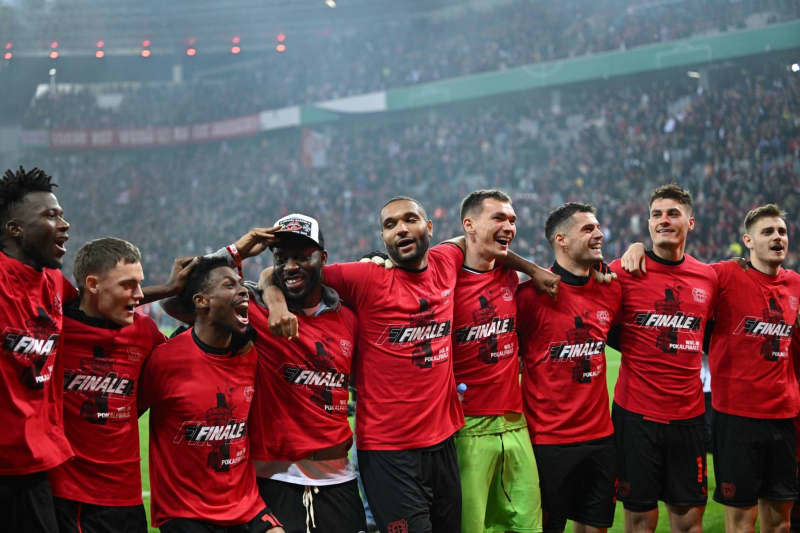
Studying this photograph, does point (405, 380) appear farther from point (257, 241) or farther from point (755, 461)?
point (755, 461)

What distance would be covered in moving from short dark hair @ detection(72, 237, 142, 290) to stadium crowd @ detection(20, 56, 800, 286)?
Answer: 61.4 feet

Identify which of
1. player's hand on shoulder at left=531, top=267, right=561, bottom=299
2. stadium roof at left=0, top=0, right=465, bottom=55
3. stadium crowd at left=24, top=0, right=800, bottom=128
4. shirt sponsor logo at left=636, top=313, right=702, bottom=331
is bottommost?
shirt sponsor logo at left=636, top=313, right=702, bottom=331

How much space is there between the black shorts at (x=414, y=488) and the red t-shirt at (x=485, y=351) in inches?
18.1

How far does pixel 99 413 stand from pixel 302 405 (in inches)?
40.9

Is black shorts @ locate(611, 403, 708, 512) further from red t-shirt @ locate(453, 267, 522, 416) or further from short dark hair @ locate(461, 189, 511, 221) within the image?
short dark hair @ locate(461, 189, 511, 221)

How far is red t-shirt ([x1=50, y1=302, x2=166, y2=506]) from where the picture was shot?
151 inches

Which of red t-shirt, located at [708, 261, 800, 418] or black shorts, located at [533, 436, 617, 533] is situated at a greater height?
red t-shirt, located at [708, 261, 800, 418]

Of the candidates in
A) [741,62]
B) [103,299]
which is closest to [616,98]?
[741,62]

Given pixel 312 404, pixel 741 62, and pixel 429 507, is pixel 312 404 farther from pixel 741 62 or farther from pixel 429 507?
pixel 741 62

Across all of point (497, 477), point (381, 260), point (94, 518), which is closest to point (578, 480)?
point (497, 477)

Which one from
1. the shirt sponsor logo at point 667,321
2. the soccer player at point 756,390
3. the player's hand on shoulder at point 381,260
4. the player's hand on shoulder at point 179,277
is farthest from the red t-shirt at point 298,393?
the soccer player at point 756,390

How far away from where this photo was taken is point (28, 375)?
11.7ft

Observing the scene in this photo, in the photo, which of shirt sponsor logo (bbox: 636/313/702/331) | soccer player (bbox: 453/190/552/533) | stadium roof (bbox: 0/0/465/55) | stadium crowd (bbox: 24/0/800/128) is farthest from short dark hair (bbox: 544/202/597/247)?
stadium roof (bbox: 0/0/465/55)

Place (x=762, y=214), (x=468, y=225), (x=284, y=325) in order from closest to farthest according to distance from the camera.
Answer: (x=284, y=325)
(x=468, y=225)
(x=762, y=214)
